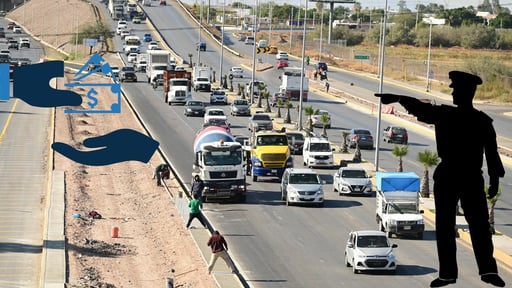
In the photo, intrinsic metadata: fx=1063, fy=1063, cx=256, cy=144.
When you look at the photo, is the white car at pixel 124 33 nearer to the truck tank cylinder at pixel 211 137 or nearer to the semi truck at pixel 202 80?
the semi truck at pixel 202 80

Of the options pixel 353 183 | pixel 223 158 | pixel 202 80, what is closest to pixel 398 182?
pixel 223 158

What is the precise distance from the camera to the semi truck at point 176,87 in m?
107

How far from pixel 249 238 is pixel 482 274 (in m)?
40.3

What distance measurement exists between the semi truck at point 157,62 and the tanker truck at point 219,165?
232ft

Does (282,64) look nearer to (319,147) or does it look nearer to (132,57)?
(132,57)

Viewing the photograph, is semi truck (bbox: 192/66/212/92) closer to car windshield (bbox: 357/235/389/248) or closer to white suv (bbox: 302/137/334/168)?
white suv (bbox: 302/137/334/168)

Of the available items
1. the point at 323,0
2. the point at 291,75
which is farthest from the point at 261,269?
the point at 323,0

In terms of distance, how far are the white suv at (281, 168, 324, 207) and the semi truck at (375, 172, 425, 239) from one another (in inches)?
339

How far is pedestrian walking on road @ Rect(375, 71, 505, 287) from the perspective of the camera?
4.98 m

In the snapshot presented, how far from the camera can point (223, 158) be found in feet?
167

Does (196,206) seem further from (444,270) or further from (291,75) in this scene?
(291,75)

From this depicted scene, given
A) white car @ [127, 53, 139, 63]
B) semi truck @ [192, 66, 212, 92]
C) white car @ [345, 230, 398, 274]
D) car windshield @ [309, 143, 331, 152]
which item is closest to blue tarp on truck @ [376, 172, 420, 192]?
white car @ [345, 230, 398, 274]

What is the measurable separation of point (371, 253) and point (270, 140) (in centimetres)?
2551

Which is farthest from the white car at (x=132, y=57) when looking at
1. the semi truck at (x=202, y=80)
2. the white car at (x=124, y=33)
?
the white car at (x=124, y=33)
